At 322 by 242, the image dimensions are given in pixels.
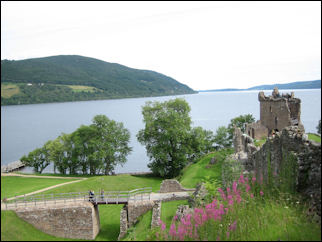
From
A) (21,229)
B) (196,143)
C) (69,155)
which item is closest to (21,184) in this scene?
(69,155)

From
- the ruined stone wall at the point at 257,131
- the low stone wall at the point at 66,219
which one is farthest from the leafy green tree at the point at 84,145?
the low stone wall at the point at 66,219

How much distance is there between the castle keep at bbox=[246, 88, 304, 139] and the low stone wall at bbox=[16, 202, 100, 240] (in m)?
23.7

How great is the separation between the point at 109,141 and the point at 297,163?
38.5 meters

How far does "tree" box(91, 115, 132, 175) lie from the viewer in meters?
43.6

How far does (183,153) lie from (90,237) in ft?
77.5

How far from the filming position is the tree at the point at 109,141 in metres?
43.6

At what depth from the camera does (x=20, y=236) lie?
15.5m

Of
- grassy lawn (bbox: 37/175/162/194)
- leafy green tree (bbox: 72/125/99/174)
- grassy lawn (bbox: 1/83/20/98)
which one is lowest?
grassy lawn (bbox: 37/175/162/194)

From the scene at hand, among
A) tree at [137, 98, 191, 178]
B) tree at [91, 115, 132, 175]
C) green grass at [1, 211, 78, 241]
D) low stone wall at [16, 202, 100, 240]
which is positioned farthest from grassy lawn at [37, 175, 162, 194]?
green grass at [1, 211, 78, 241]

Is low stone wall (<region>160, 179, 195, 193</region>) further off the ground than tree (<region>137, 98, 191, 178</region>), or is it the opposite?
tree (<region>137, 98, 191, 178</region>)

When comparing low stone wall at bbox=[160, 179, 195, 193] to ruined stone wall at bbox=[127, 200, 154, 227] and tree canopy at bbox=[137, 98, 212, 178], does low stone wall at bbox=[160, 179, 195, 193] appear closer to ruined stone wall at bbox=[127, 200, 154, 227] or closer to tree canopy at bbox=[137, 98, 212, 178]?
ruined stone wall at bbox=[127, 200, 154, 227]

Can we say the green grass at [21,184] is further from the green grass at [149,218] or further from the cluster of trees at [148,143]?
the green grass at [149,218]

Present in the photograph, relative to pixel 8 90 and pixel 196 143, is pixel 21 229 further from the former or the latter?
pixel 8 90

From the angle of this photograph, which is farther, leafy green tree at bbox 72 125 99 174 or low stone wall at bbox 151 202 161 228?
leafy green tree at bbox 72 125 99 174
